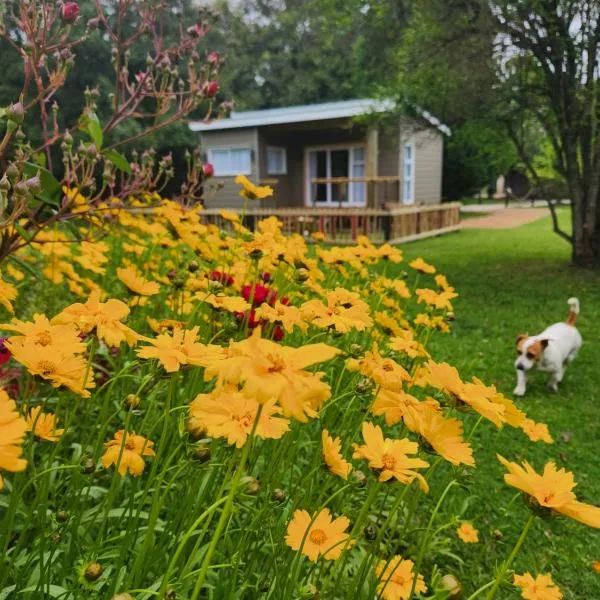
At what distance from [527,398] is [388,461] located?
9.44 feet

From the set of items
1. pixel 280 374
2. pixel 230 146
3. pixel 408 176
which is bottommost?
pixel 280 374

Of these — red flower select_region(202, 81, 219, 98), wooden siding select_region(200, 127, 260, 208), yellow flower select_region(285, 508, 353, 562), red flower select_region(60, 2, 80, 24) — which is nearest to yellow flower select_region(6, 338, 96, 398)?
yellow flower select_region(285, 508, 353, 562)

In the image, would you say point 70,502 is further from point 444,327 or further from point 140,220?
point 140,220

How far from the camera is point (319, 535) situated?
2.94 feet

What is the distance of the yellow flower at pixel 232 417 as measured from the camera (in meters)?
0.68

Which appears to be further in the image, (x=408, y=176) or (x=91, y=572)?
(x=408, y=176)

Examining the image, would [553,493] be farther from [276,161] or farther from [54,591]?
[276,161]

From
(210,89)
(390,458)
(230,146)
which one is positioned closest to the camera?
(390,458)

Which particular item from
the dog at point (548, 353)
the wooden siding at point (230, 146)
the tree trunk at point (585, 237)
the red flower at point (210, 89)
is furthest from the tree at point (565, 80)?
the wooden siding at point (230, 146)

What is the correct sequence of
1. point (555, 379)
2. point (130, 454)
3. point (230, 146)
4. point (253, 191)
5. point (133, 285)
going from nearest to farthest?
point (130, 454) < point (133, 285) < point (253, 191) < point (555, 379) < point (230, 146)

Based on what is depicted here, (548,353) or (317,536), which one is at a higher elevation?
(317,536)

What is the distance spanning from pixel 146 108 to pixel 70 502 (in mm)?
16767

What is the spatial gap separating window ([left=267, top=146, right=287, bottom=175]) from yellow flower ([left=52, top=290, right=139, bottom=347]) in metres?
14.8

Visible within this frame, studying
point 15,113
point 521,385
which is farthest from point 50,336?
point 521,385
